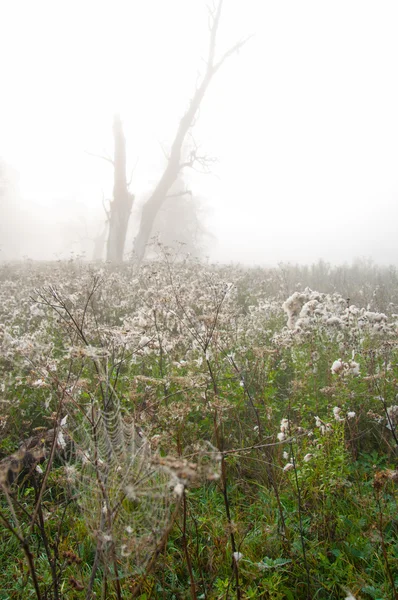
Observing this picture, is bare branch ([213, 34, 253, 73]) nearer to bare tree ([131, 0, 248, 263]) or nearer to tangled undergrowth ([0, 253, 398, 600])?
bare tree ([131, 0, 248, 263])

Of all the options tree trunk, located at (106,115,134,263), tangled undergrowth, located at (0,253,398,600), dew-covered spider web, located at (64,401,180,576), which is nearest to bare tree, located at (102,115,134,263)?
tree trunk, located at (106,115,134,263)

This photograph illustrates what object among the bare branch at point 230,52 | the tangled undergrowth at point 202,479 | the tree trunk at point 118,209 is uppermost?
the bare branch at point 230,52

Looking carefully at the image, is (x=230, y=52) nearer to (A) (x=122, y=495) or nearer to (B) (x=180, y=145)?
(B) (x=180, y=145)

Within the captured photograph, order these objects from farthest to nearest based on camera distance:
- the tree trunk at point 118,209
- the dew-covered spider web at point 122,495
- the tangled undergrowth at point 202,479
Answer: the tree trunk at point 118,209 < the tangled undergrowth at point 202,479 < the dew-covered spider web at point 122,495

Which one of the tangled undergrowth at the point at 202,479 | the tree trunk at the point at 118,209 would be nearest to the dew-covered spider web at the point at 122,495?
the tangled undergrowth at the point at 202,479

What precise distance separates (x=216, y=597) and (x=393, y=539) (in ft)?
3.60

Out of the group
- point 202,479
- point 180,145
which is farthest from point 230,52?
point 202,479

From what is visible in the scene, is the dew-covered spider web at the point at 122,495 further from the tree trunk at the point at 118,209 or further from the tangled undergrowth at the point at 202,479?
the tree trunk at the point at 118,209

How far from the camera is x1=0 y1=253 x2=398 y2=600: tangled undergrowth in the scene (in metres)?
1.54

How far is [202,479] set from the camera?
2176 mm

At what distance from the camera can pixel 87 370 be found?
4.66 m

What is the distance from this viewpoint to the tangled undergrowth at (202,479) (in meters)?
1.54

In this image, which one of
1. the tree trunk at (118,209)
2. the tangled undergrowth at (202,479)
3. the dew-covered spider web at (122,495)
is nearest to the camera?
the dew-covered spider web at (122,495)

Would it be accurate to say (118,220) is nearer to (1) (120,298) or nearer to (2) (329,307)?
(1) (120,298)
